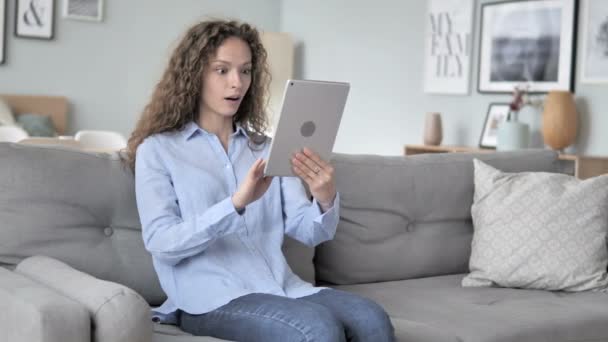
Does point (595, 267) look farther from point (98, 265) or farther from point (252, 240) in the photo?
point (98, 265)

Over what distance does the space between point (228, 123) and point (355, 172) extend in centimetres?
56

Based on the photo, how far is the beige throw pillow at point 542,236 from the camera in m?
2.68

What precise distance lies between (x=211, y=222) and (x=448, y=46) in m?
4.47

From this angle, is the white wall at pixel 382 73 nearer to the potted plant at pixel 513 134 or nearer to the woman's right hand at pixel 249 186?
the potted plant at pixel 513 134

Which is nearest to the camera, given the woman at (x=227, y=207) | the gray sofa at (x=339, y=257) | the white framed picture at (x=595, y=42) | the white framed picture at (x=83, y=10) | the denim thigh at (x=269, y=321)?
the gray sofa at (x=339, y=257)

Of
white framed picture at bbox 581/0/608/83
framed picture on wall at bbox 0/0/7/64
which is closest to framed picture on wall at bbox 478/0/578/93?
white framed picture at bbox 581/0/608/83

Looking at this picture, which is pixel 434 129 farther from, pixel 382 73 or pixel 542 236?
pixel 542 236

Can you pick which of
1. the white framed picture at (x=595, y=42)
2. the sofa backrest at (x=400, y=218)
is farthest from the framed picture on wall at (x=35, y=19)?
the sofa backrest at (x=400, y=218)

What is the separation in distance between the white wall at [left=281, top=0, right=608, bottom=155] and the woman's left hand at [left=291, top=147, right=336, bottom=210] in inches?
146

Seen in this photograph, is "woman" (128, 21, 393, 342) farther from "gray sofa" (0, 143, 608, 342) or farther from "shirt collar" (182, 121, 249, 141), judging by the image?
"gray sofa" (0, 143, 608, 342)

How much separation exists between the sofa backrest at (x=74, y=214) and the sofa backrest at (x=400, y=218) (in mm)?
629

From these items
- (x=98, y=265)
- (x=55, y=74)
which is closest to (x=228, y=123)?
(x=98, y=265)

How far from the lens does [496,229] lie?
274cm

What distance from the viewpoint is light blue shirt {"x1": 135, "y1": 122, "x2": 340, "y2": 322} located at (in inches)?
78.0
